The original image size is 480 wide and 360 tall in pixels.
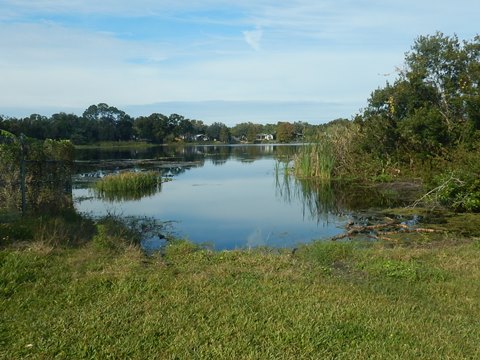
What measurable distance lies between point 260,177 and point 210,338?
25.8m

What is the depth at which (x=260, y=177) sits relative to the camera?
29875 mm

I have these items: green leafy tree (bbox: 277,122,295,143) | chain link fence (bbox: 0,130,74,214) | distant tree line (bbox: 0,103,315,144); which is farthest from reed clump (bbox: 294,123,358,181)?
green leafy tree (bbox: 277,122,295,143)

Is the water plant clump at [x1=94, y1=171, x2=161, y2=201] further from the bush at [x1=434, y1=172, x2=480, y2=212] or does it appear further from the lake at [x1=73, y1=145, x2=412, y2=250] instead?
the bush at [x1=434, y1=172, x2=480, y2=212]

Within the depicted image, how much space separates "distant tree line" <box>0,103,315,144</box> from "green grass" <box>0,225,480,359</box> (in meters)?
52.6

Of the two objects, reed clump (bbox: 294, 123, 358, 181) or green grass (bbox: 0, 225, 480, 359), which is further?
reed clump (bbox: 294, 123, 358, 181)

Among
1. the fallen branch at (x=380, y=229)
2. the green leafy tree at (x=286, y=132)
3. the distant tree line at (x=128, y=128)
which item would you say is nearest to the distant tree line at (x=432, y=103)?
the fallen branch at (x=380, y=229)

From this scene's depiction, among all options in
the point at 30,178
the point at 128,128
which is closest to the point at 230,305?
the point at 30,178

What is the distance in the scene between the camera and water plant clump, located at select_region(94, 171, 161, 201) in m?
20.1

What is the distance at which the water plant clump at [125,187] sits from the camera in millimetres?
20078

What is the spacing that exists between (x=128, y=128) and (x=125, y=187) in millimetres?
84242

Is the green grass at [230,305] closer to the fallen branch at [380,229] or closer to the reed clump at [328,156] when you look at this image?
the fallen branch at [380,229]

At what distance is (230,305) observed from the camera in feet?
16.7

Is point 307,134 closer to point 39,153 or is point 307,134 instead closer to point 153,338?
point 39,153

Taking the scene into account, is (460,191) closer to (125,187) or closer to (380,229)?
(380,229)
